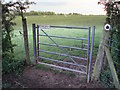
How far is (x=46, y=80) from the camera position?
2365 mm

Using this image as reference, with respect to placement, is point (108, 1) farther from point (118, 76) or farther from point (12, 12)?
point (12, 12)

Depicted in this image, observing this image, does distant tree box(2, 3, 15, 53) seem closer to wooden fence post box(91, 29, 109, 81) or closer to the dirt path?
the dirt path

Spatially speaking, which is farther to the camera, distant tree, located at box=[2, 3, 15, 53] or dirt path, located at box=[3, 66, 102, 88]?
distant tree, located at box=[2, 3, 15, 53]

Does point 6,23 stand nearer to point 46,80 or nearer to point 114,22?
point 46,80

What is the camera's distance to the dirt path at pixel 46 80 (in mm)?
2172

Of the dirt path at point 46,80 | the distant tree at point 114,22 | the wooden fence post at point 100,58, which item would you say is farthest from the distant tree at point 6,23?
the distant tree at point 114,22

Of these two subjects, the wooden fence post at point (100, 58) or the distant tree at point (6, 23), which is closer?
the wooden fence post at point (100, 58)

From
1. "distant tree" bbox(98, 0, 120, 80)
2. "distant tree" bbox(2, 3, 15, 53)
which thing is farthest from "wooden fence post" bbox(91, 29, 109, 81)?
"distant tree" bbox(2, 3, 15, 53)

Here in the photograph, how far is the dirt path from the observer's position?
7.13 feet

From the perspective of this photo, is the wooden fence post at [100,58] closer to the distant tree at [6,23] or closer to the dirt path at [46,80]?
the dirt path at [46,80]

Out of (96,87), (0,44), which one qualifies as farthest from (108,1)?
(0,44)

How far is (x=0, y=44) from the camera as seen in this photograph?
8.02 ft

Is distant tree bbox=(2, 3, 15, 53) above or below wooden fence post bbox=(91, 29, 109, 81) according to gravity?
above

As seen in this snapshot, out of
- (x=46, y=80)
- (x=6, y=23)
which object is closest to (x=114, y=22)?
(x=46, y=80)
